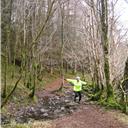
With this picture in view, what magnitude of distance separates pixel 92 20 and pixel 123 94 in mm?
11343

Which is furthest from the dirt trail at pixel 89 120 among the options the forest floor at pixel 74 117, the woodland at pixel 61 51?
the woodland at pixel 61 51

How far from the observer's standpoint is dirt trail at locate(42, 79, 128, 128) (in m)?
15.5

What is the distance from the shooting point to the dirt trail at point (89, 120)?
15.5m

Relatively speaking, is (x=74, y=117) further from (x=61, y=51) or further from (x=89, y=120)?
(x=61, y=51)

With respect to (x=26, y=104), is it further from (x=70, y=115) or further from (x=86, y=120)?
(x=86, y=120)

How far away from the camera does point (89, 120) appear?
16.7m

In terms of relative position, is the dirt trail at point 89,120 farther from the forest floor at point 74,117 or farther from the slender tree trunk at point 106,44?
the slender tree trunk at point 106,44

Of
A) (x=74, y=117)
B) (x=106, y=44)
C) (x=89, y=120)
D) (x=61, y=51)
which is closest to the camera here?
(x=89, y=120)

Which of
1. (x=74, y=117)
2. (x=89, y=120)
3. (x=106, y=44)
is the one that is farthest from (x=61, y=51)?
(x=89, y=120)

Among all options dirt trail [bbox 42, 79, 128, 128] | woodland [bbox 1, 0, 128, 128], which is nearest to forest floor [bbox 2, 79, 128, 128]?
dirt trail [bbox 42, 79, 128, 128]

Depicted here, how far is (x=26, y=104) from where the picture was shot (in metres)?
23.7

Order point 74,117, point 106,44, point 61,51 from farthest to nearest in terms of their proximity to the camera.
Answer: point 61,51 → point 106,44 → point 74,117

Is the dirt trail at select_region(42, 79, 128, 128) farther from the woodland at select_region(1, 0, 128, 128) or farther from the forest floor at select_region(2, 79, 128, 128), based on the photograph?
the woodland at select_region(1, 0, 128, 128)

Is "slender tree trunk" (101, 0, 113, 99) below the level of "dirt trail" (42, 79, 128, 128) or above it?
above
